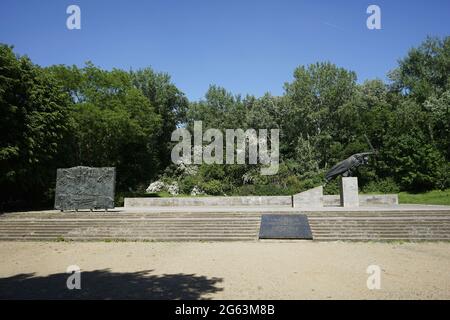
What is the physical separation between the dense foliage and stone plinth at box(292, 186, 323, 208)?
36.4 ft

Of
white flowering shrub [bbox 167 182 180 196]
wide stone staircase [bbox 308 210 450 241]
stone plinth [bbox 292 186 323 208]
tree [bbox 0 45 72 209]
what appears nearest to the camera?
wide stone staircase [bbox 308 210 450 241]

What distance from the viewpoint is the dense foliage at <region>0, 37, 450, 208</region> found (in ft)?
88.6

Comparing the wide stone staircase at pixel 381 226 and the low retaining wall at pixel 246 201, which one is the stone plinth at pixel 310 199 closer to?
the low retaining wall at pixel 246 201

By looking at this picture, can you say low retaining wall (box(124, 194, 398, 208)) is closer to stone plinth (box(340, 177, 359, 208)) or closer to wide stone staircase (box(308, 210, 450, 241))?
stone plinth (box(340, 177, 359, 208))

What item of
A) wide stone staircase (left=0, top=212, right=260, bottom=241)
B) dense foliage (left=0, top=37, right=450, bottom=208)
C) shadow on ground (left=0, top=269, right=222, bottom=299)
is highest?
dense foliage (left=0, top=37, right=450, bottom=208)

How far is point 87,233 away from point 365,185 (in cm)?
3415

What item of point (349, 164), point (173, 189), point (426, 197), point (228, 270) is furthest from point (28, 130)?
point (426, 197)

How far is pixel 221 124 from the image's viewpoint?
5022cm

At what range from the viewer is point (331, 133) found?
4978cm

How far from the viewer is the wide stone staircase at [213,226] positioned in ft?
51.5

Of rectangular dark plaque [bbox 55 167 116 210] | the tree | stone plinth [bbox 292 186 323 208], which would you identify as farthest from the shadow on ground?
the tree

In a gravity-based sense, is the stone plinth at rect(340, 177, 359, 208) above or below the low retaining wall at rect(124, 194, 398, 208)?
above

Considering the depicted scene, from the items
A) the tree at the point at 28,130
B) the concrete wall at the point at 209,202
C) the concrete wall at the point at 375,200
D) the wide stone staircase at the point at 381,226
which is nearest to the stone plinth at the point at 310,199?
the concrete wall at the point at 375,200

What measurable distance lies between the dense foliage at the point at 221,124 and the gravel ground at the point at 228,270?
593 inches
